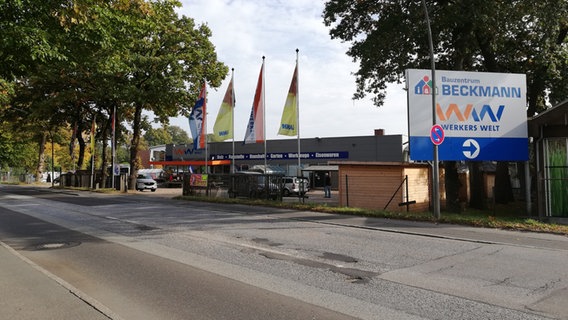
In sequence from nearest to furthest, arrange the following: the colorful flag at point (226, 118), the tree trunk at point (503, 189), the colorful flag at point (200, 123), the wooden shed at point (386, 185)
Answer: the wooden shed at point (386, 185) → the tree trunk at point (503, 189) → the colorful flag at point (226, 118) → the colorful flag at point (200, 123)

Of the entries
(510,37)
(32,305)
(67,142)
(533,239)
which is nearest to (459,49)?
(510,37)

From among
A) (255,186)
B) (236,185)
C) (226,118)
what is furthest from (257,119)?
(255,186)

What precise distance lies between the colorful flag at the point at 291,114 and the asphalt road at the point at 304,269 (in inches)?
429

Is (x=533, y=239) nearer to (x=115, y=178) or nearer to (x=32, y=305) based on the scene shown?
(x=32, y=305)

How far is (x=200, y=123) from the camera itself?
2838cm

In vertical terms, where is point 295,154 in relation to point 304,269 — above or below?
above

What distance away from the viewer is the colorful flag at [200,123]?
91.8 feet

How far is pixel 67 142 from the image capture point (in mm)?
64250

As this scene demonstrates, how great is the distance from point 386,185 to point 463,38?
24.2 ft

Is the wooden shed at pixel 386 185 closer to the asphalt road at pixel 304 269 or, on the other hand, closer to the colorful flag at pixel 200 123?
the asphalt road at pixel 304 269

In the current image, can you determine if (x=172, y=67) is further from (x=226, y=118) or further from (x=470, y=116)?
(x=470, y=116)

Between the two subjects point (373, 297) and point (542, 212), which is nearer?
point (373, 297)

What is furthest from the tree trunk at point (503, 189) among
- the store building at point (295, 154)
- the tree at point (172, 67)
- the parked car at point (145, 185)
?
the parked car at point (145, 185)

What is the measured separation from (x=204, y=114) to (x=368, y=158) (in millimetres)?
19650
